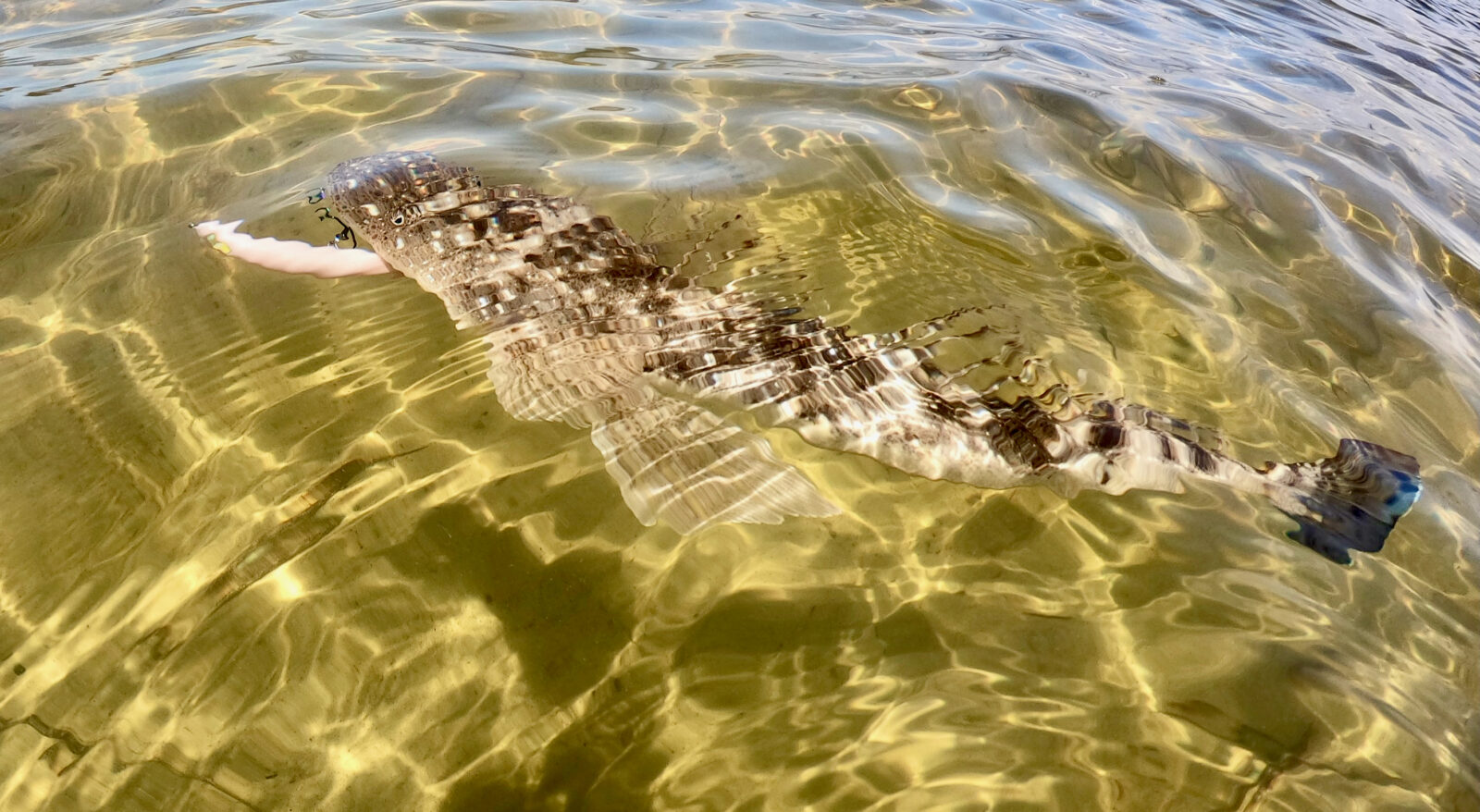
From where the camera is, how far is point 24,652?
1.87 m

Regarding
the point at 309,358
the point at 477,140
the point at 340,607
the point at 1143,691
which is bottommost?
the point at 1143,691

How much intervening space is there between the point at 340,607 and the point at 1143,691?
2.12 metres

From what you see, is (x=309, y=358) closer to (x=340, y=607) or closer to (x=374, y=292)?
(x=374, y=292)

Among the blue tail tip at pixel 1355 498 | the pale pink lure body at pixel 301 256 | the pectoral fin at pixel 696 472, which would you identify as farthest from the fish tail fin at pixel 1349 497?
the pale pink lure body at pixel 301 256

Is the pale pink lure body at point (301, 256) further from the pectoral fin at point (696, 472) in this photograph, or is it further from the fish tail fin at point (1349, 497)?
the fish tail fin at point (1349, 497)

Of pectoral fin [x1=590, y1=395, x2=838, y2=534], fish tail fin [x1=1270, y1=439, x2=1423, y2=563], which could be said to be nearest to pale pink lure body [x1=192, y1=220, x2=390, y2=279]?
pectoral fin [x1=590, y1=395, x2=838, y2=534]

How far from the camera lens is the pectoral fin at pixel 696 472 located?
2.32 metres

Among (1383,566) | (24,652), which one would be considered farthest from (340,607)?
(1383,566)

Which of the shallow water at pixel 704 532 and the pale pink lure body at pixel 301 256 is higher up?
the pale pink lure body at pixel 301 256

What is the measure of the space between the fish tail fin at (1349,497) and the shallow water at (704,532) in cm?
8

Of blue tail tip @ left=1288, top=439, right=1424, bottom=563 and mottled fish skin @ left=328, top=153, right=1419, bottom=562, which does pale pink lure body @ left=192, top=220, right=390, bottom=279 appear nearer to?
mottled fish skin @ left=328, top=153, right=1419, bottom=562

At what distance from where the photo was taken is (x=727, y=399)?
2676mm

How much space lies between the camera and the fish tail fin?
236 cm

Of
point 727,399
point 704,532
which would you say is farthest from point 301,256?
point 704,532
